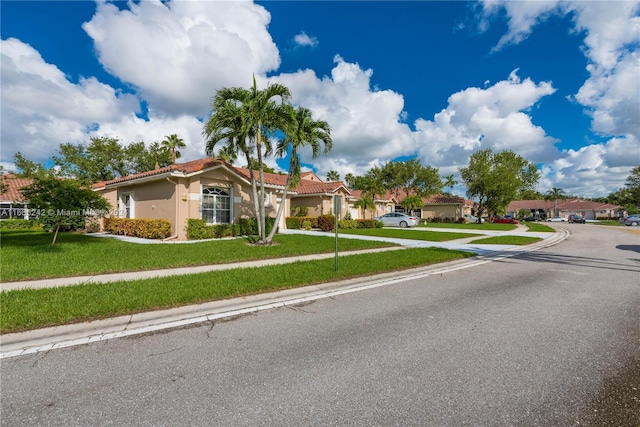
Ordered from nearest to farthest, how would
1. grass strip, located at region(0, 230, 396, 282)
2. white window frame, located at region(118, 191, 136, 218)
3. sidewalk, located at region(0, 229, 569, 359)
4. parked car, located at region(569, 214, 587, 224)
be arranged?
sidewalk, located at region(0, 229, 569, 359)
grass strip, located at region(0, 230, 396, 282)
white window frame, located at region(118, 191, 136, 218)
parked car, located at region(569, 214, 587, 224)

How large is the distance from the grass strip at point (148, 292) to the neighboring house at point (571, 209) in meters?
93.2

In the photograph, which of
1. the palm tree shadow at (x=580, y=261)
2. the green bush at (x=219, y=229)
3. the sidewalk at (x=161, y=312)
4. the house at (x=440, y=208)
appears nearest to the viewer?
the sidewalk at (x=161, y=312)

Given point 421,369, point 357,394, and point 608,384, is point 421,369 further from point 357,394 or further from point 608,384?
point 608,384

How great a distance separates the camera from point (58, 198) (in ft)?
36.2

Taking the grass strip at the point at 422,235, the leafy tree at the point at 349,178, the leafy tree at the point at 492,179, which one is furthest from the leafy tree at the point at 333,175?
the grass strip at the point at 422,235

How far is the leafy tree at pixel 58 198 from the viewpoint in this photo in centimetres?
1073

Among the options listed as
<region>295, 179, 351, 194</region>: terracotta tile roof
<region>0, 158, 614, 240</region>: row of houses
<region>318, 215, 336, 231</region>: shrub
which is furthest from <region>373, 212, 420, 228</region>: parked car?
<region>0, 158, 614, 240</region>: row of houses

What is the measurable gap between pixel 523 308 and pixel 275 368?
4.47m

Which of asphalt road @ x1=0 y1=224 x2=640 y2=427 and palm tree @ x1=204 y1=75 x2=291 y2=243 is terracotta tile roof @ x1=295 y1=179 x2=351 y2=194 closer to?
palm tree @ x1=204 y1=75 x2=291 y2=243

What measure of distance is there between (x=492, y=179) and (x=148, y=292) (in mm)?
46103

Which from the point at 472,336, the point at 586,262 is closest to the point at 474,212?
the point at 586,262

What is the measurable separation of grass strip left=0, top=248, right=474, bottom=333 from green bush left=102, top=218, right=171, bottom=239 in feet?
29.4

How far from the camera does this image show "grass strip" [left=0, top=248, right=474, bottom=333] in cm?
436

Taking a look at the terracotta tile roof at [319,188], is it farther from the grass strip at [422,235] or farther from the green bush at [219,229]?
the green bush at [219,229]
